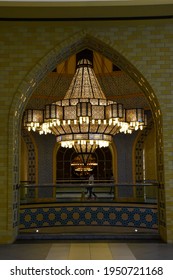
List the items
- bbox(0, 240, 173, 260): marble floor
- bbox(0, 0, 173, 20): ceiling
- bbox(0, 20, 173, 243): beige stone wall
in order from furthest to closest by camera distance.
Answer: bbox(0, 20, 173, 243): beige stone wall, bbox(0, 0, 173, 20): ceiling, bbox(0, 240, 173, 260): marble floor

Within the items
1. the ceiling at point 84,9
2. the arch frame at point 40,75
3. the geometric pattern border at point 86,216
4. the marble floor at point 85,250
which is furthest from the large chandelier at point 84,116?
the marble floor at point 85,250

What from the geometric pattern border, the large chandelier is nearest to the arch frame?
the large chandelier

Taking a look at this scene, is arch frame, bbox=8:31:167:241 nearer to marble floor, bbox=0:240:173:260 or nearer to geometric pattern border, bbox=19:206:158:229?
marble floor, bbox=0:240:173:260

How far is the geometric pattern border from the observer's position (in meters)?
9.65

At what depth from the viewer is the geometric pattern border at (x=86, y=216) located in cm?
965

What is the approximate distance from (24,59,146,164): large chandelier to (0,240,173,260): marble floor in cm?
355

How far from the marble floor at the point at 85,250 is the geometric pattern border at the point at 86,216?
11.4 feet

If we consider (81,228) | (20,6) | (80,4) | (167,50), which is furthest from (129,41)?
(81,228)

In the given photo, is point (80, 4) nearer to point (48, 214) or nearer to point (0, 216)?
point (0, 216)

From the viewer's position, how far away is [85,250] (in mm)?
5434

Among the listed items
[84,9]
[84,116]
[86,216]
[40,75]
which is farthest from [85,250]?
[86,216]

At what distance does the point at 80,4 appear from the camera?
5.57m

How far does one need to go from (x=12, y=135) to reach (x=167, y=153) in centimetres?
268

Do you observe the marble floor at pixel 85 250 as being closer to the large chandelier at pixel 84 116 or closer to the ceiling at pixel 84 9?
the large chandelier at pixel 84 116
